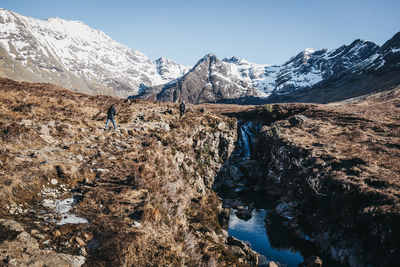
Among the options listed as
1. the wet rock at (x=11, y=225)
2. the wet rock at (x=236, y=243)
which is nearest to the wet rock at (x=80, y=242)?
the wet rock at (x=11, y=225)

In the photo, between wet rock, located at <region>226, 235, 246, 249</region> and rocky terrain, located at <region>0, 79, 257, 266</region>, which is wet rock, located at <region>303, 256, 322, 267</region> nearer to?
rocky terrain, located at <region>0, 79, 257, 266</region>

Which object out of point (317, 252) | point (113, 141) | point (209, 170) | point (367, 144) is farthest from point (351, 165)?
point (113, 141)

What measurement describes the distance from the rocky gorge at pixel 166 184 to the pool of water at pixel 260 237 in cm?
178

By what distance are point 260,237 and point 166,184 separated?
14.8 metres

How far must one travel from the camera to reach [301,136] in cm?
4038

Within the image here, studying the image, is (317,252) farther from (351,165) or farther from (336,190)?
(351,165)

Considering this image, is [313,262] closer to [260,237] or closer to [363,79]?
[260,237]

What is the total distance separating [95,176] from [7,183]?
17.6ft

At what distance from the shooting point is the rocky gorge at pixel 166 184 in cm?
1059

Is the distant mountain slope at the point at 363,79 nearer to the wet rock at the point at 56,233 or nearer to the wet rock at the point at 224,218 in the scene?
the wet rock at the point at 224,218

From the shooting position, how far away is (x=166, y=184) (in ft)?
68.5

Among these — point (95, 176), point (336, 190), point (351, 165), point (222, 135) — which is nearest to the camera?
point (95, 176)

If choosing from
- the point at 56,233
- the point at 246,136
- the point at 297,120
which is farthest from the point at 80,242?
the point at 246,136

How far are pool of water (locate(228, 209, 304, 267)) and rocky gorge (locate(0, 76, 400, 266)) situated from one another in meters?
1.78
